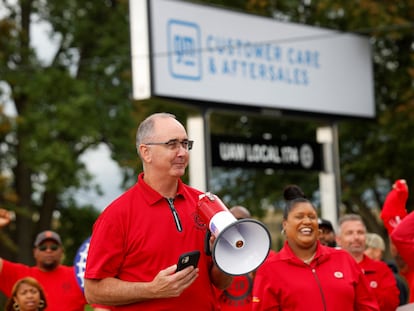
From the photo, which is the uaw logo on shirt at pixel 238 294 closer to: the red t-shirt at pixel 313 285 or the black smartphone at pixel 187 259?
the red t-shirt at pixel 313 285

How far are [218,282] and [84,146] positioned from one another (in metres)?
24.1

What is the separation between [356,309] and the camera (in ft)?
23.4

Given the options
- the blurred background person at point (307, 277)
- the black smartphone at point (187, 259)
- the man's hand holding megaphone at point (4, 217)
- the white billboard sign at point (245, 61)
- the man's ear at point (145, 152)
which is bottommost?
the blurred background person at point (307, 277)

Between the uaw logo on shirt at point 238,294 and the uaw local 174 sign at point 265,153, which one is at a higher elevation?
the uaw local 174 sign at point 265,153

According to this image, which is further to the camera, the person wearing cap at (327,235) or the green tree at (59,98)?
the green tree at (59,98)

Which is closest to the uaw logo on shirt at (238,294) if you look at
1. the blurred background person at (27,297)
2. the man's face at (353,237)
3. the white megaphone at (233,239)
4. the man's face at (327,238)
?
the man's face at (327,238)

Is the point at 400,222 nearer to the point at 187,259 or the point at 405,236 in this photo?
the point at 405,236

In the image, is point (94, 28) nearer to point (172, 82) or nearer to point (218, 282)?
point (172, 82)

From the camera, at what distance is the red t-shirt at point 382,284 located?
A: 9.06 metres

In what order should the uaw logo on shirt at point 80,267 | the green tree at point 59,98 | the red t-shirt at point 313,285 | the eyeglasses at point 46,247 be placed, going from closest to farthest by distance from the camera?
the red t-shirt at point 313,285 → the uaw logo on shirt at point 80,267 → the eyeglasses at point 46,247 → the green tree at point 59,98

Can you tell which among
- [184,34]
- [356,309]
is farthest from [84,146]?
[356,309]

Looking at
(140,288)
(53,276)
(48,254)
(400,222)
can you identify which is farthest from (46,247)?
(140,288)

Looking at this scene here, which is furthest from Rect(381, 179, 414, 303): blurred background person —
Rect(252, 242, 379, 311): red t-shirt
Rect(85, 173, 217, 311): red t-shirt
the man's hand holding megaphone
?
the man's hand holding megaphone

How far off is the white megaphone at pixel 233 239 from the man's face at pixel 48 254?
5591 millimetres
